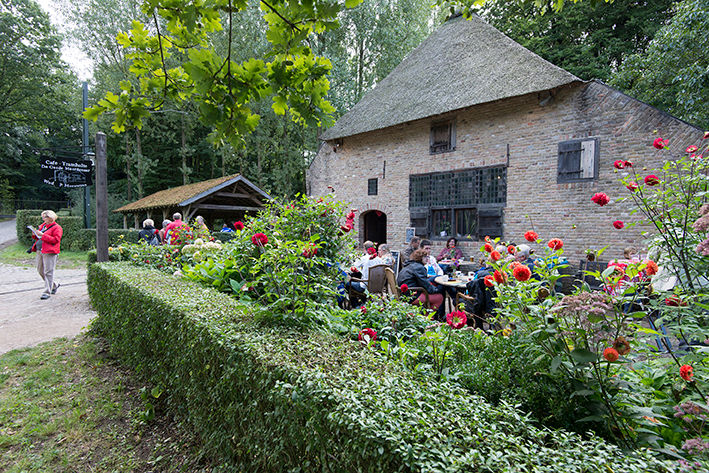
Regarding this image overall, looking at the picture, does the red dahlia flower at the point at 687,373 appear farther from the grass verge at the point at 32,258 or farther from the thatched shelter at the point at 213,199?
the grass verge at the point at 32,258

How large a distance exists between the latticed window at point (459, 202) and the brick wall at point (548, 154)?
10.3 inches

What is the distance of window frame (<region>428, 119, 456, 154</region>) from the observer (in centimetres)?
1188

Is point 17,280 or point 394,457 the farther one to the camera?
point 17,280

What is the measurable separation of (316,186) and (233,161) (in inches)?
399

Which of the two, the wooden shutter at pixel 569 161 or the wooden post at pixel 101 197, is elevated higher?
the wooden shutter at pixel 569 161

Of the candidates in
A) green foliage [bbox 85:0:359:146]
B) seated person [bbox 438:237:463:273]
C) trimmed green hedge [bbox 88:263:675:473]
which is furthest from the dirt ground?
seated person [bbox 438:237:463:273]

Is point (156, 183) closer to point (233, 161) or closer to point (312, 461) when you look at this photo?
point (233, 161)

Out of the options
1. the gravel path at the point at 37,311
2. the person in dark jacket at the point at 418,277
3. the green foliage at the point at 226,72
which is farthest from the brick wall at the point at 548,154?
the gravel path at the point at 37,311

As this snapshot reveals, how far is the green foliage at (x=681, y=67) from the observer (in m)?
7.82

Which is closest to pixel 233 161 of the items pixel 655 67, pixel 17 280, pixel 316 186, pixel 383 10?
pixel 316 186

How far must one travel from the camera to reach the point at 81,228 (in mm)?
16891

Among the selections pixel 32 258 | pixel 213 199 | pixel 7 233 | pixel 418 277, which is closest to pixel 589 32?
pixel 418 277

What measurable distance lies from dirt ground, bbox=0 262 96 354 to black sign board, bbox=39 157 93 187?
9.97ft

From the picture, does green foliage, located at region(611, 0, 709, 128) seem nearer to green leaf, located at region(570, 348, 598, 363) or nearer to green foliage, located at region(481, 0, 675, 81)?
green foliage, located at region(481, 0, 675, 81)
